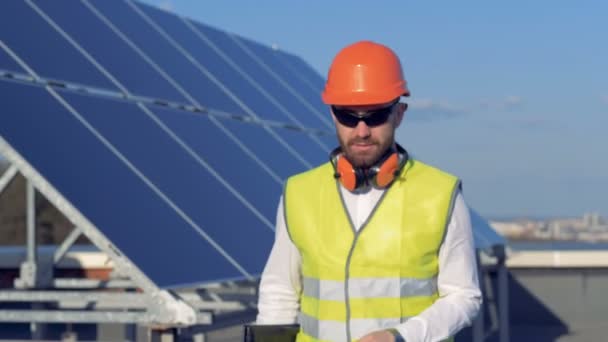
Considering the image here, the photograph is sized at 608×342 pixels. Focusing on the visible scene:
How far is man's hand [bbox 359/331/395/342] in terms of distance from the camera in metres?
3.14

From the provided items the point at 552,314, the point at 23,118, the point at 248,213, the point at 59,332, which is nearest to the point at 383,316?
the point at 23,118

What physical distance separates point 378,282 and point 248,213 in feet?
17.2

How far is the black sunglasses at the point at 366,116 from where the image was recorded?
339 cm

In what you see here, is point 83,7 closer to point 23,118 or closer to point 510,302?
point 23,118

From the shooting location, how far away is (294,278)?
143 inches

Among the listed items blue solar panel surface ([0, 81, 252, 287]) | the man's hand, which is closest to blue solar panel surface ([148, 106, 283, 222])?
blue solar panel surface ([0, 81, 252, 287])

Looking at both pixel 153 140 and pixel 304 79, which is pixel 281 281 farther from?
pixel 304 79

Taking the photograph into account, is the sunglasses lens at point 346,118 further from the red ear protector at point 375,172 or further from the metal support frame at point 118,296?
the metal support frame at point 118,296

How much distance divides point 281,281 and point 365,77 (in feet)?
1.96

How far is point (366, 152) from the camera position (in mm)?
3408

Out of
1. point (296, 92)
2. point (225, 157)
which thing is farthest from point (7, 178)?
point (296, 92)

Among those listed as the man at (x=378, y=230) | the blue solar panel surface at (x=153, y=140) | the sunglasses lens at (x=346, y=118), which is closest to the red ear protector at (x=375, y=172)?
the man at (x=378, y=230)

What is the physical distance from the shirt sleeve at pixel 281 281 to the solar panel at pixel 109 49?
5.67 meters

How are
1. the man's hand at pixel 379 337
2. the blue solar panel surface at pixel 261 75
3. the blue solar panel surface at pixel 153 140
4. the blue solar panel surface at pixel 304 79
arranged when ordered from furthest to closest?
1. the blue solar panel surface at pixel 304 79
2. the blue solar panel surface at pixel 261 75
3. the blue solar panel surface at pixel 153 140
4. the man's hand at pixel 379 337
